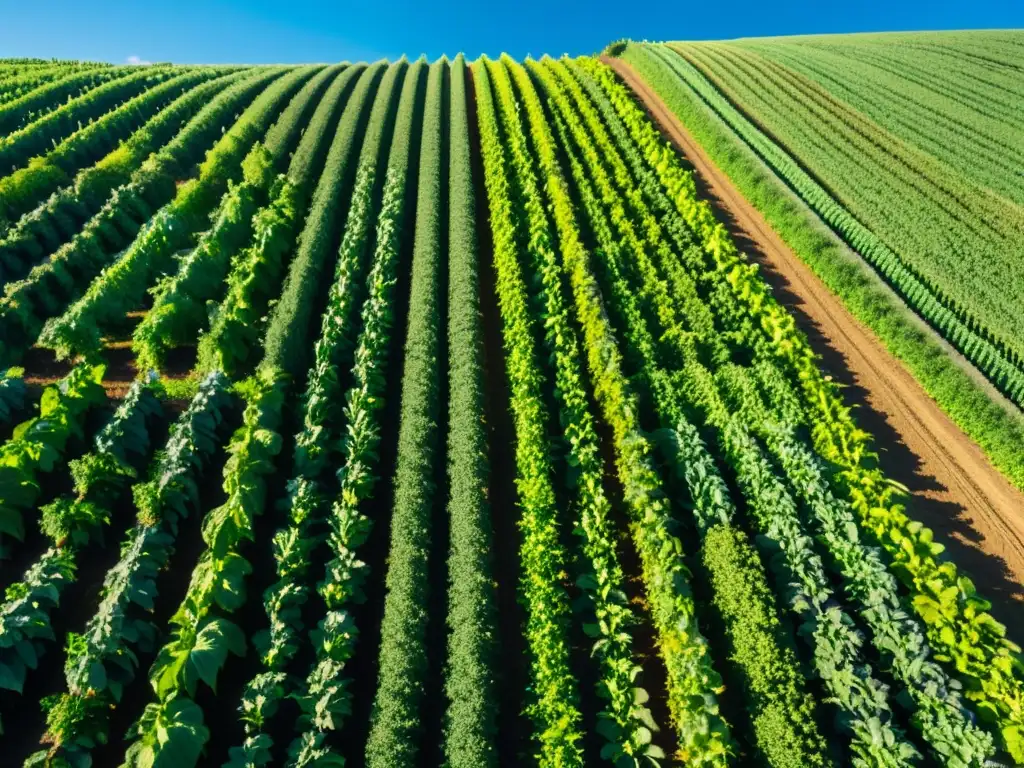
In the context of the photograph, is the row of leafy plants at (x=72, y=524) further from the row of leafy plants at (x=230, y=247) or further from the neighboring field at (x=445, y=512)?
the row of leafy plants at (x=230, y=247)

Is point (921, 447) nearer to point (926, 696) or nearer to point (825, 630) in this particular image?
point (825, 630)

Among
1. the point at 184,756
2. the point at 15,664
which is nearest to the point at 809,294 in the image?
the point at 184,756

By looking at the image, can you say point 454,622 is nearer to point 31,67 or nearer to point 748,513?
point 748,513

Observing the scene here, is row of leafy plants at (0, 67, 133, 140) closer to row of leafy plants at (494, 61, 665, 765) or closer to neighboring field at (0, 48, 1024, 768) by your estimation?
neighboring field at (0, 48, 1024, 768)

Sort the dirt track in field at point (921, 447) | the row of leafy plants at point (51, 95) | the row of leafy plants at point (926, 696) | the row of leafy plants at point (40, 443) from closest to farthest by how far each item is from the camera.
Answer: the row of leafy plants at point (926, 696)
the row of leafy plants at point (40, 443)
the dirt track in field at point (921, 447)
the row of leafy plants at point (51, 95)

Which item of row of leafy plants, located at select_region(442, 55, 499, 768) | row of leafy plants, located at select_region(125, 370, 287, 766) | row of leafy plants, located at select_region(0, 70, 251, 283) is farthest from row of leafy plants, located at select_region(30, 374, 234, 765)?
row of leafy plants, located at select_region(0, 70, 251, 283)

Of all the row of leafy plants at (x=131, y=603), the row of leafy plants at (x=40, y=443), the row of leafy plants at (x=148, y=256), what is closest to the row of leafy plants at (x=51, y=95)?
the row of leafy plants at (x=148, y=256)
